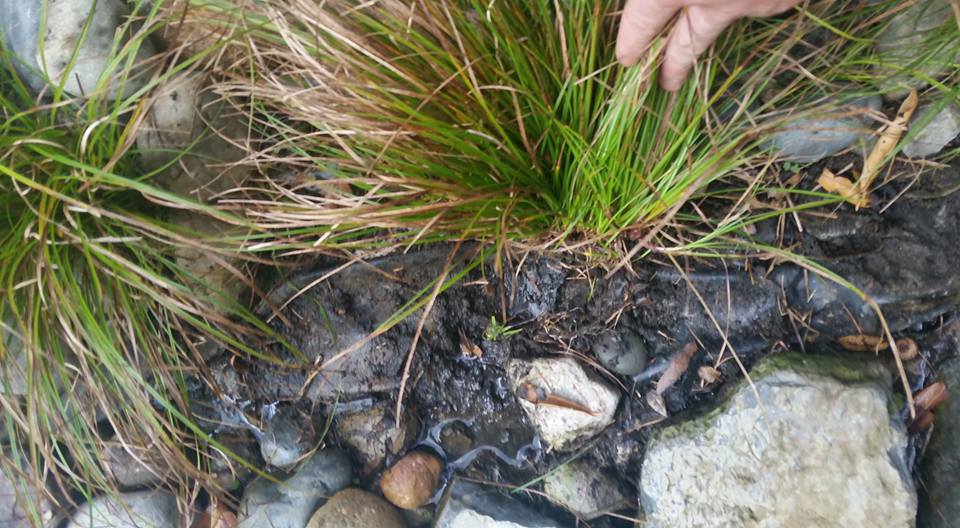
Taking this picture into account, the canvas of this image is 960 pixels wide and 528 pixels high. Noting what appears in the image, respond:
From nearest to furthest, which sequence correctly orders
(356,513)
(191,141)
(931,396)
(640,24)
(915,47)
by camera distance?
(640,24), (915,47), (931,396), (191,141), (356,513)

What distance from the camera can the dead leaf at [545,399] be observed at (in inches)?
79.8

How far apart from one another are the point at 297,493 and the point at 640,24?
5.91ft

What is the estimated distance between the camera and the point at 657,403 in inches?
80.1

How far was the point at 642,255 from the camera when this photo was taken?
1.94m

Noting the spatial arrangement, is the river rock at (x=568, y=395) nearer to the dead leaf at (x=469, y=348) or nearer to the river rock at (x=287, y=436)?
the dead leaf at (x=469, y=348)

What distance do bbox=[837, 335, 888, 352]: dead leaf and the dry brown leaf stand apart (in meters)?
0.40

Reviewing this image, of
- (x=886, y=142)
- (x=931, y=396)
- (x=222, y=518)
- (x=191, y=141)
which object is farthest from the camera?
(x=222, y=518)

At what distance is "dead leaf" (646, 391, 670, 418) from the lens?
80.0 inches

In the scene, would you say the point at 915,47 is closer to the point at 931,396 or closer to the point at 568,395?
the point at 931,396

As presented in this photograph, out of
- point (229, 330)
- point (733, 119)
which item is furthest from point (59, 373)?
point (733, 119)

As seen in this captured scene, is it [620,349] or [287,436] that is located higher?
[620,349]

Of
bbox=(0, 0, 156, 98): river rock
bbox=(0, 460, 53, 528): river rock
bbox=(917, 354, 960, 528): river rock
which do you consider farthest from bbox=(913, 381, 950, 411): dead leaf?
bbox=(0, 460, 53, 528): river rock

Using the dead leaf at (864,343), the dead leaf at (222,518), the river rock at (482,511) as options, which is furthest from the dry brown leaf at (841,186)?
the dead leaf at (222,518)

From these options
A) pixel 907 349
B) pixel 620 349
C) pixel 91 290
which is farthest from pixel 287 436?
pixel 907 349
